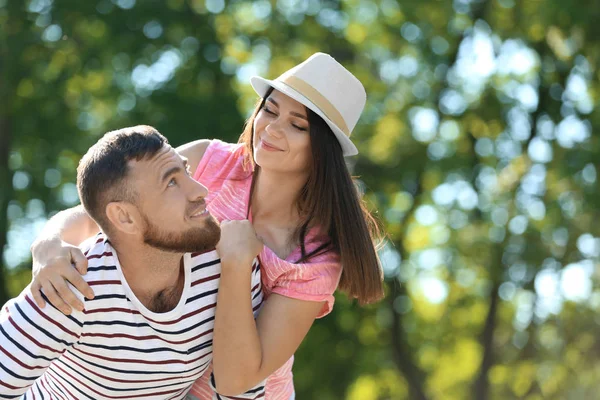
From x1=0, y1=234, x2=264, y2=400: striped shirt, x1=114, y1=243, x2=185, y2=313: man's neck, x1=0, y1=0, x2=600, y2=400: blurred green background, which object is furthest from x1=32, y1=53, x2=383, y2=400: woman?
x1=0, y1=0, x2=600, y2=400: blurred green background

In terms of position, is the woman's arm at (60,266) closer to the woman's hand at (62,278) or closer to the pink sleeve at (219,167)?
the woman's hand at (62,278)

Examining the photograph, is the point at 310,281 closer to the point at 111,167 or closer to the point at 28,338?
the point at 111,167

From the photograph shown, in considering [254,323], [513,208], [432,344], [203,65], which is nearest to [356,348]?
[432,344]

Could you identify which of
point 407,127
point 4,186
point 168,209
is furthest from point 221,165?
point 407,127

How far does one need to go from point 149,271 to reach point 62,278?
0.27 meters

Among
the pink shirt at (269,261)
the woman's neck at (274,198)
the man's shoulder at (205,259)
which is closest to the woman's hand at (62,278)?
the man's shoulder at (205,259)

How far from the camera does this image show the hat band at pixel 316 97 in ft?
11.0

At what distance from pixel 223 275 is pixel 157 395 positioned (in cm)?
45

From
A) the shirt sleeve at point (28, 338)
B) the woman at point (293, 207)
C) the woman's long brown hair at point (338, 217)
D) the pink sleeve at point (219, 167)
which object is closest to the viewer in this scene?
the shirt sleeve at point (28, 338)

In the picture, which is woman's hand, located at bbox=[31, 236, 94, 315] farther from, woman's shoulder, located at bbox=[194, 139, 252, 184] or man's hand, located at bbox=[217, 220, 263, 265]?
woman's shoulder, located at bbox=[194, 139, 252, 184]

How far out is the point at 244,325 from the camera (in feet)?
10.1

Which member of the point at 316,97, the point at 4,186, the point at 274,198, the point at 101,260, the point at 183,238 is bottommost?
the point at 4,186

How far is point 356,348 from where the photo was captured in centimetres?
1522

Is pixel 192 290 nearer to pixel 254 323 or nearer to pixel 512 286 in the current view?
pixel 254 323
